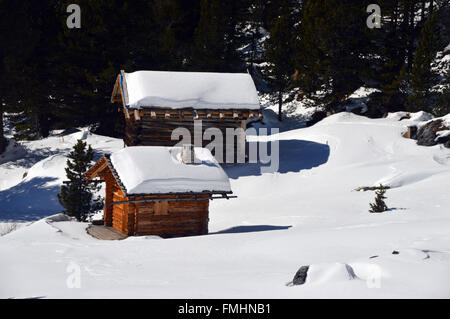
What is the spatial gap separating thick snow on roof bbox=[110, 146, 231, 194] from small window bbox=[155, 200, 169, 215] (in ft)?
2.14

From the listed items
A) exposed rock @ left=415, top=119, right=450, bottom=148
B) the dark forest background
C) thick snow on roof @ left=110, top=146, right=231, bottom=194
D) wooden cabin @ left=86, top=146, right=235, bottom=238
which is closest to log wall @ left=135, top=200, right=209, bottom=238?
wooden cabin @ left=86, top=146, right=235, bottom=238

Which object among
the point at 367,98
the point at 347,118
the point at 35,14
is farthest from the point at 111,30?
the point at 367,98

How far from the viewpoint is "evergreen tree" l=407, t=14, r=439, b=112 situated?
97.7 ft

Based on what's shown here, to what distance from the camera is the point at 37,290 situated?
25.9 feet

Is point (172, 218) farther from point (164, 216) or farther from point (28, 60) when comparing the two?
point (28, 60)

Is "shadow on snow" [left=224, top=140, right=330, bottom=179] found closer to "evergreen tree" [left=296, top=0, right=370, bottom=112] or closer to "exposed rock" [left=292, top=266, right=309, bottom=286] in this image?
"evergreen tree" [left=296, top=0, right=370, bottom=112]

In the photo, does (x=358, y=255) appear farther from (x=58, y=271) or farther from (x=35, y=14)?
(x=35, y=14)

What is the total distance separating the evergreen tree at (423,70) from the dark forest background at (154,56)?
0.06 m

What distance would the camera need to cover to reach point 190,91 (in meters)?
22.4

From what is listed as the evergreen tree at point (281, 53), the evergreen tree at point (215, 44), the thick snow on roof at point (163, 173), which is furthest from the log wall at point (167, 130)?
the evergreen tree at point (281, 53)

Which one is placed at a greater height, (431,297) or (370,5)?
(370,5)

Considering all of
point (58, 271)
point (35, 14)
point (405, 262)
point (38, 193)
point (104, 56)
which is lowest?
point (38, 193)

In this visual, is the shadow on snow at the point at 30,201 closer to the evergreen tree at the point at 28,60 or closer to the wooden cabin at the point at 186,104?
the wooden cabin at the point at 186,104

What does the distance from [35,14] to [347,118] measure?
20.6 metres
